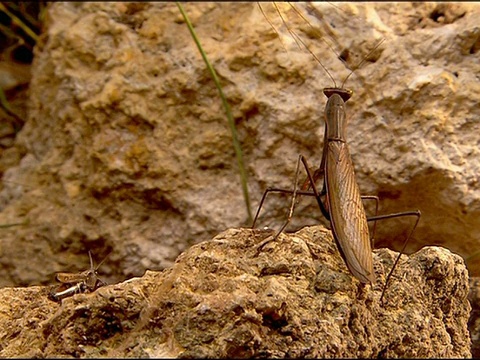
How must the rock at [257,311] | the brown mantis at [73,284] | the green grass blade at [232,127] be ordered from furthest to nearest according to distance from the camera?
the green grass blade at [232,127] → the brown mantis at [73,284] → the rock at [257,311]

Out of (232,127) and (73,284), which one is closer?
(73,284)

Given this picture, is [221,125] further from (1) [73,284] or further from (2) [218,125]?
(1) [73,284]

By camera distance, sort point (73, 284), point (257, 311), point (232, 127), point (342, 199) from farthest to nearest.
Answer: point (232, 127), point (342, 199), point (73, 284), point (257, 311)

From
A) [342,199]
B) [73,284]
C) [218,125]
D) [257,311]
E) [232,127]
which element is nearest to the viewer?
[257,311]

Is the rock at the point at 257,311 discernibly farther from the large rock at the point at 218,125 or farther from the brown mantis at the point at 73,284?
the large rock at the point at 218,125

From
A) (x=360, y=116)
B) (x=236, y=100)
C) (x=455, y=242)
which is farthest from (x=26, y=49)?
(x=455, y=242)

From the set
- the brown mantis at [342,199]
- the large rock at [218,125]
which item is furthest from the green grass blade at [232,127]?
the brown mantis at [342,199]

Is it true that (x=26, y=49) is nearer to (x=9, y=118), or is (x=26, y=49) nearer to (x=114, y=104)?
(x=9, y=118)

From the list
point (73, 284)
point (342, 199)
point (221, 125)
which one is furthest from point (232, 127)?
point (73, 284)
